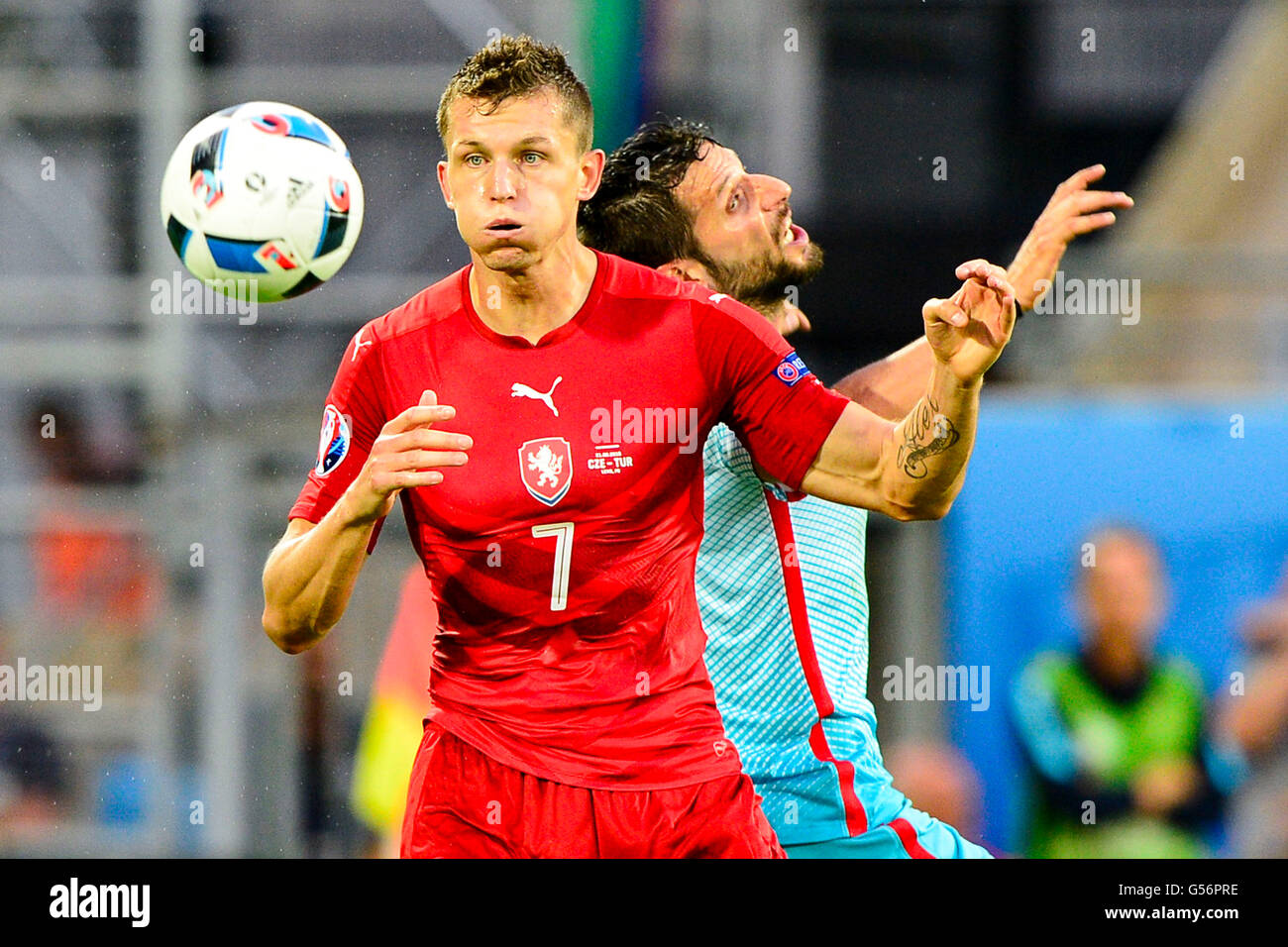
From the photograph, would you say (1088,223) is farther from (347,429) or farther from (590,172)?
(347,429)

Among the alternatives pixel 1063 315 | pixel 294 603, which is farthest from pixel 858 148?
pixel 294 603

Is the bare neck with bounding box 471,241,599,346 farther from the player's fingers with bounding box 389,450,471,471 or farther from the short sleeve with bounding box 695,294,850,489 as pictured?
the player's fingers with bounding box 389,450,471,471

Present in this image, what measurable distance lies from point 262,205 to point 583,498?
1.03 metres

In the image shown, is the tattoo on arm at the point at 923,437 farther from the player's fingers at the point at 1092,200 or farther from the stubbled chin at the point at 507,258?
the stubbled chin at the point at 507,258

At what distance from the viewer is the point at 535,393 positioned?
3307 millimetres

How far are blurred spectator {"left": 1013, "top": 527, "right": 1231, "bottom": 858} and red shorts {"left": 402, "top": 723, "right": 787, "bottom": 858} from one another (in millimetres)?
2862

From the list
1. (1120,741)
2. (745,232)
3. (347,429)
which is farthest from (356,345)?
(1120,741)

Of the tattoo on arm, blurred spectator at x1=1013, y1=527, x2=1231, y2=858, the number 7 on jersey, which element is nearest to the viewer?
the tattoo on arm

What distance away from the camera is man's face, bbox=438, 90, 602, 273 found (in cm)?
321

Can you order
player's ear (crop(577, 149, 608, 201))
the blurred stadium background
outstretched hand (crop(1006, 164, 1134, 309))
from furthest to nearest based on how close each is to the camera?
the blurred stadium background
outstretched hand (crop(1006, 164, 1134, 309))
player's ear (crop(577, 149, 608, 201))

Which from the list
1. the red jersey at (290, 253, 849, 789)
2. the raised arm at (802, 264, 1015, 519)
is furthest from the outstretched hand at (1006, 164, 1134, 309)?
the red jersey at (290, 253, 849, 789)

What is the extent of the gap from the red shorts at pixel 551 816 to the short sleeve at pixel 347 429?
0.50m
